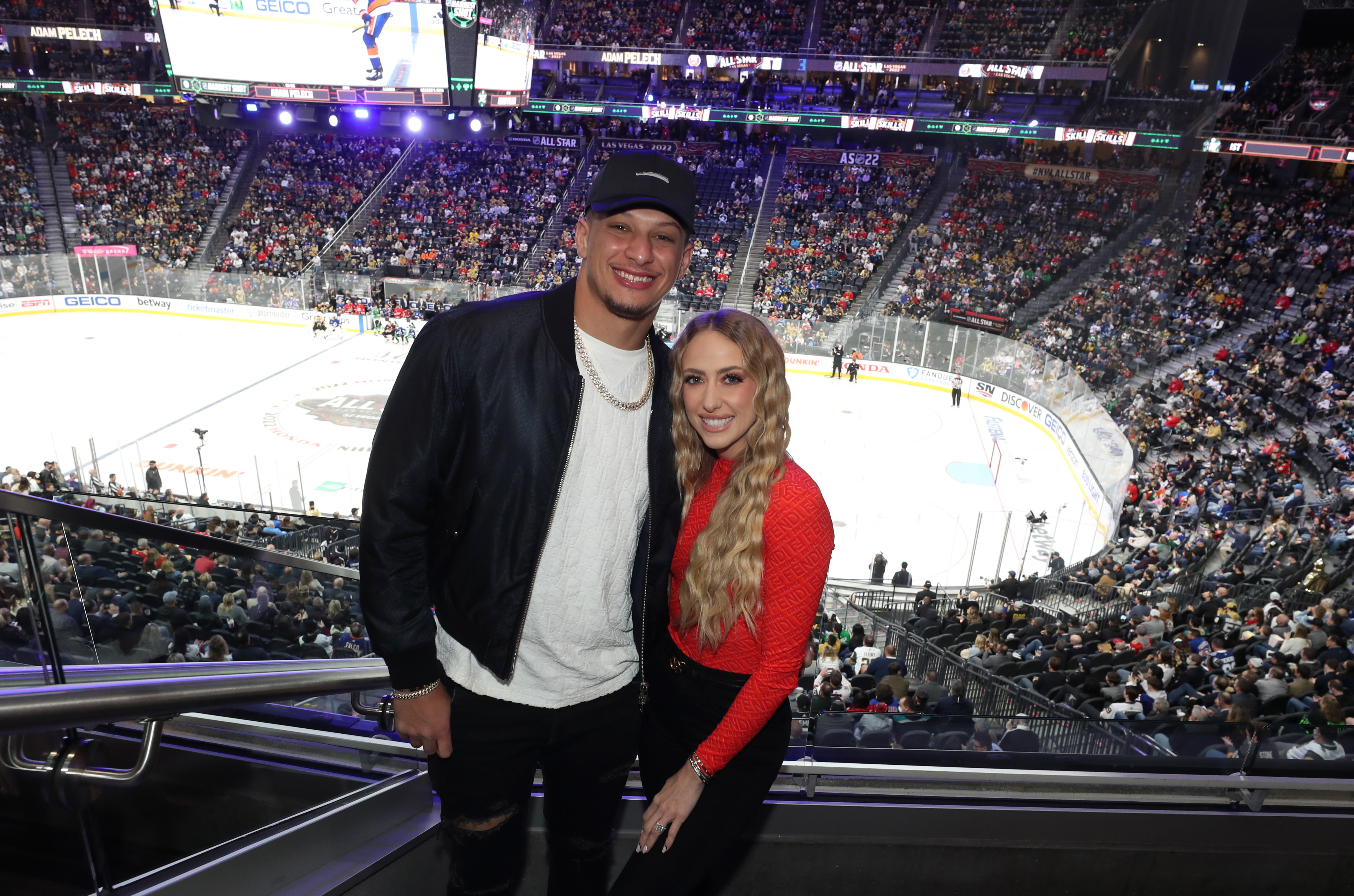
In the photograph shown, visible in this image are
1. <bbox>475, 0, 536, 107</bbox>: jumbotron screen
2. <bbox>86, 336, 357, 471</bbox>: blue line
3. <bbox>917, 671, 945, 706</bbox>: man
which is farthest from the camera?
<bbox>475, 0, 536, 107</bbox>: jumbotron screen

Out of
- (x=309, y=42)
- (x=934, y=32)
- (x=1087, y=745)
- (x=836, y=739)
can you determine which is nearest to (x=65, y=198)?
(x=309, y=42)

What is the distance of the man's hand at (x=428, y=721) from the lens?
1.84m

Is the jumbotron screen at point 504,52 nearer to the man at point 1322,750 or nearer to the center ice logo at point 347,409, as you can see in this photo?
the center ice logo at point 347,409

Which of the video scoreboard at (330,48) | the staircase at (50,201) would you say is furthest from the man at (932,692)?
the staircase at (50,201)

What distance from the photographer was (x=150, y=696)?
5.05 feet

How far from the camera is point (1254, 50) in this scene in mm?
29156

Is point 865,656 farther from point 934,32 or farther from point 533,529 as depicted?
point 934,32

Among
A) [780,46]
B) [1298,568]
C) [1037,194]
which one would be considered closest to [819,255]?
[1037,194]

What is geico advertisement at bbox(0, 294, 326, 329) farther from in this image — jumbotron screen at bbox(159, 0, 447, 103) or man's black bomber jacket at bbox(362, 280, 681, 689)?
man's black bomber jacket at bbox(362, 280, 681, 689)

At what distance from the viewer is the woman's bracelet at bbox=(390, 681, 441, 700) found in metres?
1.83

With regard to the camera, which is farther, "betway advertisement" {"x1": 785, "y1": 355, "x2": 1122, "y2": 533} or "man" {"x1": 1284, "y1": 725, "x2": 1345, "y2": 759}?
"betway advertisement" {"x1": 785, "y1": 355, "x2": 1122, "y2": 533}

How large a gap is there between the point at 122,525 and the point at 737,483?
4.58ft

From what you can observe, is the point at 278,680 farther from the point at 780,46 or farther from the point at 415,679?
the point at 780,46

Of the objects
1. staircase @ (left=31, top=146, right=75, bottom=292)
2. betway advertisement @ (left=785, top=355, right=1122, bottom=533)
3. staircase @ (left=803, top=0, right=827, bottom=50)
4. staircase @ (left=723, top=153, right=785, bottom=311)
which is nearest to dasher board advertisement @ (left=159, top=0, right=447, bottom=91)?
staircase @ (left=31, top=146, right=75, bottom=292)
